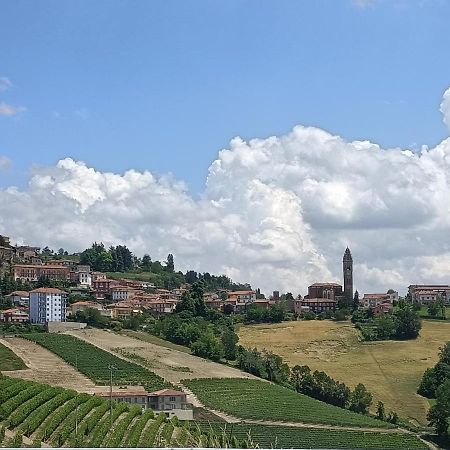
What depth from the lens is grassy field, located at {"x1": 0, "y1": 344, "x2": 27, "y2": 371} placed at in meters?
43.4

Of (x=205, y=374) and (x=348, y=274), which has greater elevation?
(x=348, y=274)

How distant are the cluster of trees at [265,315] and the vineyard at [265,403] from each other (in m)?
28.1

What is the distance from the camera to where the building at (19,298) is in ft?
234

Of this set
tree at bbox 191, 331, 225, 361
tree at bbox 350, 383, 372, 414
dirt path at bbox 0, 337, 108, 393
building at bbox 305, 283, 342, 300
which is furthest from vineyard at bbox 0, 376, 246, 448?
building at bbox 305, 283, 342, 300

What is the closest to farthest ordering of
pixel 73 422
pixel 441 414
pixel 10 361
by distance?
pixel 73 422 → pixel 441 414 → pixel 10 361

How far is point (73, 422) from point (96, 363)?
69.3ft

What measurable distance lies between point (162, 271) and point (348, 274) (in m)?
30.8

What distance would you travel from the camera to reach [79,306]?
225 feet

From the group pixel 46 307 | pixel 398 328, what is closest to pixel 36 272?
pixel 46 307

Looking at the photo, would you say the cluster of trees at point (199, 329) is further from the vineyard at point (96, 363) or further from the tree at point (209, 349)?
the vineyard at point (96, 363)

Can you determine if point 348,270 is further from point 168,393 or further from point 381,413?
point 168,393

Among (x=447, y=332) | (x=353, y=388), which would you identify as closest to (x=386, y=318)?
(x=447, y=332)

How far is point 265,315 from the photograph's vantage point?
7769 centimetres

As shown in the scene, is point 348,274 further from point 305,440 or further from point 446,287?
point 305,440
